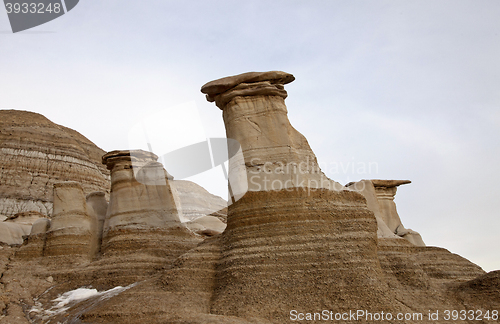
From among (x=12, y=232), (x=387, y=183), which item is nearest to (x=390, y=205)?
(x=387, y=183)

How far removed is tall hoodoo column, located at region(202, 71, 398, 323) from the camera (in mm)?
9531

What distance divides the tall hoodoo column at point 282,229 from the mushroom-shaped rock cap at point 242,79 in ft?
0.10

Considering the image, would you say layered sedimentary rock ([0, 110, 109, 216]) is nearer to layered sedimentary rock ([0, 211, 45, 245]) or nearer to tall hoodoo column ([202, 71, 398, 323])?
layered sedimentary rock ([0, 211, 45, 245])

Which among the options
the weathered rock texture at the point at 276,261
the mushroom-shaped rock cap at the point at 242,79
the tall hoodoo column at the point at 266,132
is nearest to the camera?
the weathered rock texture at the point at 276,261

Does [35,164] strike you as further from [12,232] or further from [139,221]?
[139,221]

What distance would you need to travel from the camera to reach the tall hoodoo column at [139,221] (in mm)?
15688

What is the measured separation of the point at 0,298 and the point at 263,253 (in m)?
8.63

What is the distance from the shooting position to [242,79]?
12984 millimetres

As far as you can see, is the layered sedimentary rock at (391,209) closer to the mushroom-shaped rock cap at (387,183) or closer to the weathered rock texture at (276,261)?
the mushroom-shaped rock cap at (387,183)

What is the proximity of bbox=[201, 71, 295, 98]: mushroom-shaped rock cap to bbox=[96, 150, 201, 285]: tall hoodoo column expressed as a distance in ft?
21.8

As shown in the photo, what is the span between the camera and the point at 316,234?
10633mm

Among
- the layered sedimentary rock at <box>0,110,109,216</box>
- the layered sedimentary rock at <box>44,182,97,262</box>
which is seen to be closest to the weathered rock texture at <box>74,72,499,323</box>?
the layered sedimentary rock at <box>44,182,97,262</box>

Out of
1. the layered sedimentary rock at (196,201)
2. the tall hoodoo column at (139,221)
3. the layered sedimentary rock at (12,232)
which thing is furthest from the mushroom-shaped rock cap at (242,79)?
the layered sedimentary rock at (196,201)

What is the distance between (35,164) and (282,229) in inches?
1440
